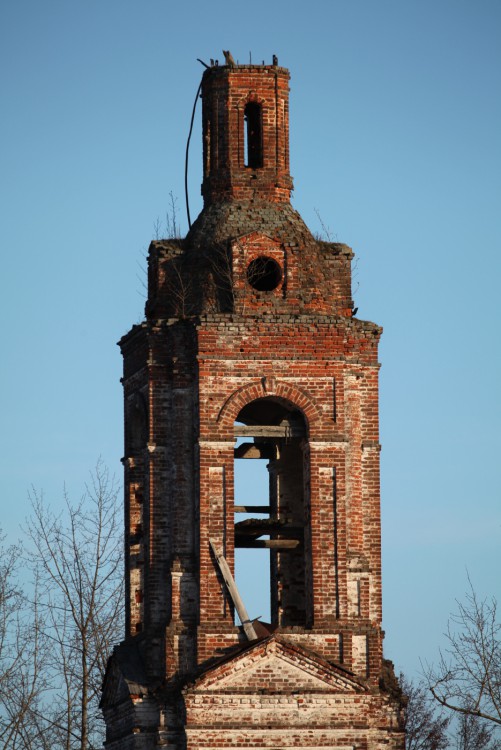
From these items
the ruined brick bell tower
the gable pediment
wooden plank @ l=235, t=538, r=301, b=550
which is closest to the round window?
the ruined brick bell tower

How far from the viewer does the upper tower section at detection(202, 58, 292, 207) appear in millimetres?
30438

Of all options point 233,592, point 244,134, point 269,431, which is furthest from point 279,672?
point 244,134

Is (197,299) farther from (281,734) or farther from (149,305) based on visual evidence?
(281,734)

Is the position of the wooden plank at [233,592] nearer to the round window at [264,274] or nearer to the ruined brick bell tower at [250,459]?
the ruined brick bell tower at [250,459]

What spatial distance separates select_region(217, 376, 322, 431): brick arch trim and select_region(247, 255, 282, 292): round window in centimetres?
154

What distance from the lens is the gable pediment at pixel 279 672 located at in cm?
2756

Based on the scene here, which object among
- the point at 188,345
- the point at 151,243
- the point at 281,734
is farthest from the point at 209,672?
the point at 151,243

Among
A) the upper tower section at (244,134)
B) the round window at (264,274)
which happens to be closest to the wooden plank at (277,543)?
the round window at (264,274)

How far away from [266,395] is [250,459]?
214 centimetres

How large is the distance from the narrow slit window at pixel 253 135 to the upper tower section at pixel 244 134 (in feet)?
0.05

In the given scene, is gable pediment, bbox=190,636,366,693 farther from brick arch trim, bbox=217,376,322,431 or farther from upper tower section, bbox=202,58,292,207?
upper tower section, bbox=202,58,292,207

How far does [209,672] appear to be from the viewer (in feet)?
90.1

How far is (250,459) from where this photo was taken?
→ 30.8m

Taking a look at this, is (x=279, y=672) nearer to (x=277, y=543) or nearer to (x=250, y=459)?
(x=277, y=543)
